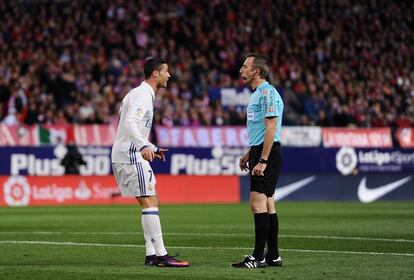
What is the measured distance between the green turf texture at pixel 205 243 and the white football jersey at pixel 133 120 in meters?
1.24

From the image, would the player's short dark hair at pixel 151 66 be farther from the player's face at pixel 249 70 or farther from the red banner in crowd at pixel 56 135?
the red banner in crowd at pixel 56 135

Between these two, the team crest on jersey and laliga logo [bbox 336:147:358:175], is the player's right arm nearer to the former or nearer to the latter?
the team crest on jersey

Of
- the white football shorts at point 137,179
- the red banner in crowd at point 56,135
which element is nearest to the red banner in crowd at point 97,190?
the red banner in crowd at point 56,135

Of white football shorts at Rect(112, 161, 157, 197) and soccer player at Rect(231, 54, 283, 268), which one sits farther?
white football shorts at Rect(112, 161, 157, 197)

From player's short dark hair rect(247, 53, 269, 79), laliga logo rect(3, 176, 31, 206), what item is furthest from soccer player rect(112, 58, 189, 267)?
laliga logo rect(3, 176, 31, 206)

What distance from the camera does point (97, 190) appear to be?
98.6 feet

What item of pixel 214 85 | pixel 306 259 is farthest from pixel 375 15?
pixel 306 259

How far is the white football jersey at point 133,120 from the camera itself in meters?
12.1

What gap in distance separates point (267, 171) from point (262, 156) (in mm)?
224

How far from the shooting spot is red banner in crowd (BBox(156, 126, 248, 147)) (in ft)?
111

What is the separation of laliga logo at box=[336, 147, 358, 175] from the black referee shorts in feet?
75.7

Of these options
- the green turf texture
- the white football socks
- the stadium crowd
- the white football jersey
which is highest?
the stadium crowd

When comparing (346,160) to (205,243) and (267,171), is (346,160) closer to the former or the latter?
(205,243)

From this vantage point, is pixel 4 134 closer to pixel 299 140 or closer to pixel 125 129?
pixel 299 140
